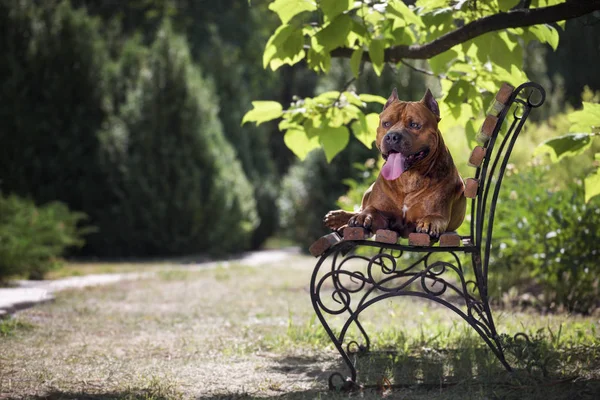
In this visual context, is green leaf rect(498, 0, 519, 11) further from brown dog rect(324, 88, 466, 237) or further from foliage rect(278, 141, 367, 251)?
foliage rect(278, 141, 367, 251)

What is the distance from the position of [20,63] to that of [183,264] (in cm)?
438

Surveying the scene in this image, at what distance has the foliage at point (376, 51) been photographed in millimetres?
3674

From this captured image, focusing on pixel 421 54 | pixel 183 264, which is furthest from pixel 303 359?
pixel 183 264

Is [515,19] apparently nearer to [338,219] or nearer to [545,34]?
[545,34]

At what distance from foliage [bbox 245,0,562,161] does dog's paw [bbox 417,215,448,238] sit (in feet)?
3.53

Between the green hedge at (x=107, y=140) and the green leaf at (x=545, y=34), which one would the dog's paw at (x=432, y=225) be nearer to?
the green leaf at (x=545, y=34)

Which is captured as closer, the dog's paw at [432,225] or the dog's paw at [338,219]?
the dog's paw at [432,225]

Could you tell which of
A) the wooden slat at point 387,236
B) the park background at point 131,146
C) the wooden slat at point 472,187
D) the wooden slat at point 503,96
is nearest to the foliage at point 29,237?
the park background at point 131,146

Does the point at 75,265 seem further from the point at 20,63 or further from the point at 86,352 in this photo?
the point at 86,352

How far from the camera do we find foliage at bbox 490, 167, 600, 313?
5699 millimetres

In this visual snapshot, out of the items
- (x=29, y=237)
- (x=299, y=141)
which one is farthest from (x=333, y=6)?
(x=29, y=237)

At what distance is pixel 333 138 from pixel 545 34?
4.68 ft

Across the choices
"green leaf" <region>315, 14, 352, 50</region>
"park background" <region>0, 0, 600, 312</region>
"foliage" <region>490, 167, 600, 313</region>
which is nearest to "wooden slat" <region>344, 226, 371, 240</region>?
"green leaf" <region>315, 14, 352, 50</region>

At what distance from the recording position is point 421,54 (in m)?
4.11
